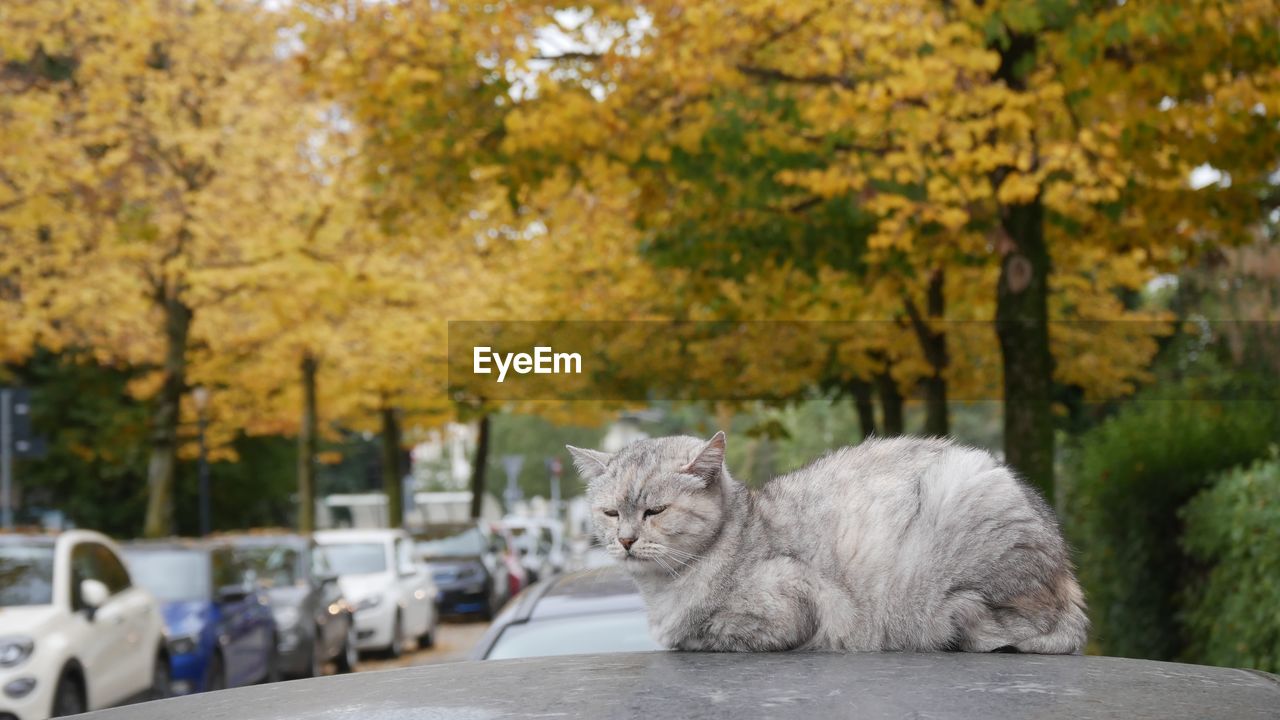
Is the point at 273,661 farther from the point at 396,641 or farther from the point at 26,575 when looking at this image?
the point at 396,641

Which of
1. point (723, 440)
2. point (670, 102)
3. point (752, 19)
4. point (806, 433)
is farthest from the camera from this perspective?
point (806, 433)

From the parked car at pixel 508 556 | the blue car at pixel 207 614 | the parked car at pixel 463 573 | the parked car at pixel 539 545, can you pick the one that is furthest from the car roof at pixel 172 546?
the parked car at pixel 539 545

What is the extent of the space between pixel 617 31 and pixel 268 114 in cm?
1435

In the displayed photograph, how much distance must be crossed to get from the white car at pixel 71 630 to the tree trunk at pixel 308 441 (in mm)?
19812

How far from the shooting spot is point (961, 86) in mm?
13203

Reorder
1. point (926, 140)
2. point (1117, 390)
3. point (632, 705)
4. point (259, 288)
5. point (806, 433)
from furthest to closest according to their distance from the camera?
point (806, 433)
point (259, 288)
point (1117, 390)
point (926, 140)
point (632, 705)

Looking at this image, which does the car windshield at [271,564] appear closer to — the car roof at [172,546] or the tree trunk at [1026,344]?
the car roof at [172,546]

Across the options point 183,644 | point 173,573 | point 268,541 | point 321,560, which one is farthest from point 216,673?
point 321,560

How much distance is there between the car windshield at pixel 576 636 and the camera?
679cm

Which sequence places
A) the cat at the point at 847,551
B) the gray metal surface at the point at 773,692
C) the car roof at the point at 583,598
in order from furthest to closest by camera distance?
the car roof at the point at 583,598
the cat at the point at 847,551
the gray metal surface at the point at 773,692

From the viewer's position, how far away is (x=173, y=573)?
16.4m

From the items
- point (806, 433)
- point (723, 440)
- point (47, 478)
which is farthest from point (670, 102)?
point (806, 433)

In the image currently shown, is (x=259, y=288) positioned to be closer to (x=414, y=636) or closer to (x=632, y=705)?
(x=414, y=636)

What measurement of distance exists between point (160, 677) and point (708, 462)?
1201 centimetres
